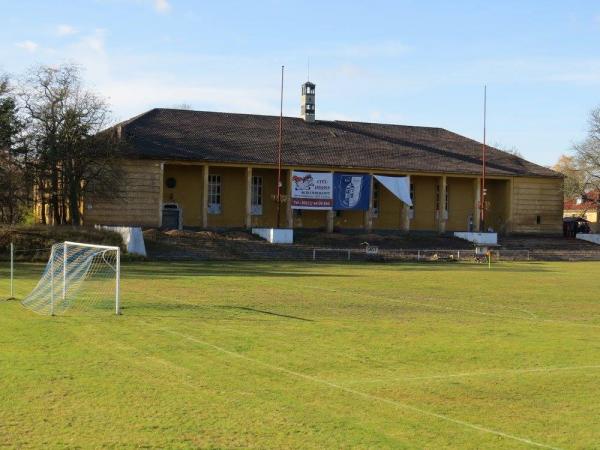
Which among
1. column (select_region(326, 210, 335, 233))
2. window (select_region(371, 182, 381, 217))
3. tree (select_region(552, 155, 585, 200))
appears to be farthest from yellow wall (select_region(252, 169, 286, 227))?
tree (select_region(552, 155, 585, 200))

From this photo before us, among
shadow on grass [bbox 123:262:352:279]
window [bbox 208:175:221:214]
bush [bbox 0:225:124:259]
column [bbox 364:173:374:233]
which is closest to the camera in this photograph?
shadow on grass [bbox 123:262:352:279]

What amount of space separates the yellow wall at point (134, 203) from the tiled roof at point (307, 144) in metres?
1.01

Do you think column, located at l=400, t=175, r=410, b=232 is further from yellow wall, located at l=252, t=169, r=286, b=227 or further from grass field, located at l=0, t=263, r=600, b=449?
grass field, located at l=0, t=263, r=600, b=449

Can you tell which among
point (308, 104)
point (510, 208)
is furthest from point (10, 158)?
point (510, 208)

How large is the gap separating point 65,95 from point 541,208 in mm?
37969

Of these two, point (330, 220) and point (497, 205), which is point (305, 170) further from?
point (497, 205)

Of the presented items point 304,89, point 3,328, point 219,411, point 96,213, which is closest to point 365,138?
point 304,89

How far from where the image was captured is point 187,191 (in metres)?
60.9

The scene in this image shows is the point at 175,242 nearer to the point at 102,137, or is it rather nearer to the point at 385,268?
the point at 102,137

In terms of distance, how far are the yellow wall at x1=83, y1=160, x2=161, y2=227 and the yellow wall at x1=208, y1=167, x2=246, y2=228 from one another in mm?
6402

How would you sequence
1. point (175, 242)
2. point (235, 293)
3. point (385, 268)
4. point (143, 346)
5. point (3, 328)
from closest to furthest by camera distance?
point (143, 346), point (3, 328), point (235, 293), point (385, 268), point (175, 242)

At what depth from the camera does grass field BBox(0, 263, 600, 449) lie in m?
8.95

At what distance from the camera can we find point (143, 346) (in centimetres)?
1444

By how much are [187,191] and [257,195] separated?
18.6ft
